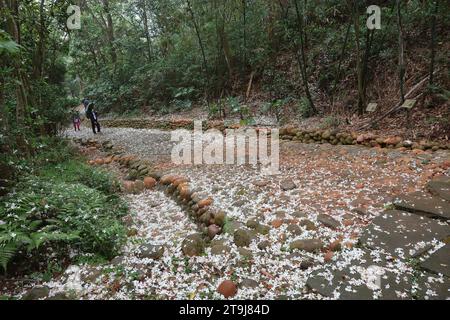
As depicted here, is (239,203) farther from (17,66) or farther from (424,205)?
(17,66)

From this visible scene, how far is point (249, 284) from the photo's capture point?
1999 millimetres

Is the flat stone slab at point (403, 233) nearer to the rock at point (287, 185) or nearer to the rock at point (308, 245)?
the rock at point (308, 245)

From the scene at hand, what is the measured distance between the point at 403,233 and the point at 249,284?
1402 millimetres

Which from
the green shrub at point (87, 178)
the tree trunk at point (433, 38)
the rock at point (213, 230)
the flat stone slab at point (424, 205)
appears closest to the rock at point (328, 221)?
the flat stone slab at point (424, 205)

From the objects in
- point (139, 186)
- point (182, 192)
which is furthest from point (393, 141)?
point (139, 186)

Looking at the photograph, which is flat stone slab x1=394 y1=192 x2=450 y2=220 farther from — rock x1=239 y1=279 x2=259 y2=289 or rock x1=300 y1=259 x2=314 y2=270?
rock x1=239 y1=279 x2=259 y2=289

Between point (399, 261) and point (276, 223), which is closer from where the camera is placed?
point (399, 261)

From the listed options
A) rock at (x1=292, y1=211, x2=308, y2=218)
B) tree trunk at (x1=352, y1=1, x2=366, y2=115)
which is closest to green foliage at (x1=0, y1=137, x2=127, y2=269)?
rock at (x1=292, y1=211, x2=308, y2=218)

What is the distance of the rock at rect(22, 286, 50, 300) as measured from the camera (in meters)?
1.92

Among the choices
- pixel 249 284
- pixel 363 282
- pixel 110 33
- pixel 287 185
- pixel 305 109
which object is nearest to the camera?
pixel 363 282

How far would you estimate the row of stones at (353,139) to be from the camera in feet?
12.8

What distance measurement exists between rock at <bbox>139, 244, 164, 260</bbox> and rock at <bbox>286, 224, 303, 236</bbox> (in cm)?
121

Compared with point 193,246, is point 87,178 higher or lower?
higher

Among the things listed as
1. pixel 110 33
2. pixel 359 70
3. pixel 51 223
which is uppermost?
pixel 110 33
